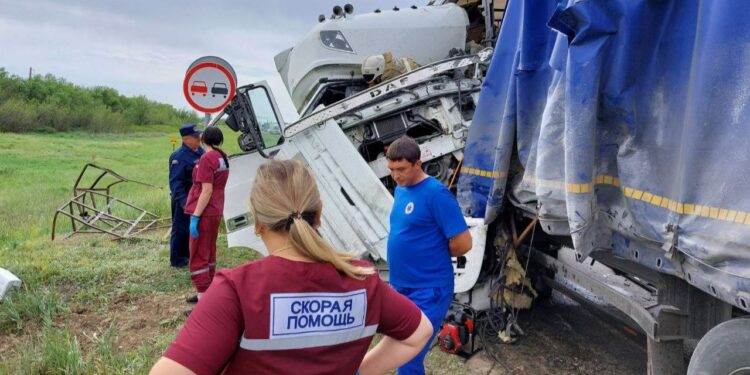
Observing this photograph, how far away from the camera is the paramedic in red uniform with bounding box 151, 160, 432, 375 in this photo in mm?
1212

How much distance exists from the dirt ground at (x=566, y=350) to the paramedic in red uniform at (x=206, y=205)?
234 cm

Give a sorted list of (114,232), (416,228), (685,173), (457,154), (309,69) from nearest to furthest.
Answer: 1. (685,173)
2. (416,228)
3. (457,154)
4. (309,69)
5. (114,232)

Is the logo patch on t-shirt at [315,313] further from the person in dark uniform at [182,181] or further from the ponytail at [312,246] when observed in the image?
the person in dark uniform at [182,181]

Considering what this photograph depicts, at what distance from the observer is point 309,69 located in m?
5.74

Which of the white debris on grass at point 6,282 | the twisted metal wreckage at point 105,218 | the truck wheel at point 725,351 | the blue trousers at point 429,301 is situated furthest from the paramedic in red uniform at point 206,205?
the truck wheel at point 725,351

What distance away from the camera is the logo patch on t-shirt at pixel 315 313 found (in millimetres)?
1270

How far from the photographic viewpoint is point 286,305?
1276mm

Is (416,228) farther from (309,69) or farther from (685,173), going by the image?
(309,69)

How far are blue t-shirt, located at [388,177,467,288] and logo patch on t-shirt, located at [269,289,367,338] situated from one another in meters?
1.66

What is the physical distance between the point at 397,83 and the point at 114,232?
190 inches

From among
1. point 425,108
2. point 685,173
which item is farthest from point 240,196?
point 685,173

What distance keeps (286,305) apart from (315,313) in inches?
3.0

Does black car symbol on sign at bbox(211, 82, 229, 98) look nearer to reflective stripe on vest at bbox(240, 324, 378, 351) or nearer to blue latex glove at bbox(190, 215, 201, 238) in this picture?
blue latex glove at bbox(190, 215, 201, 238)

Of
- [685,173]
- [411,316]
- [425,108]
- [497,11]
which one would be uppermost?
[497,11]
